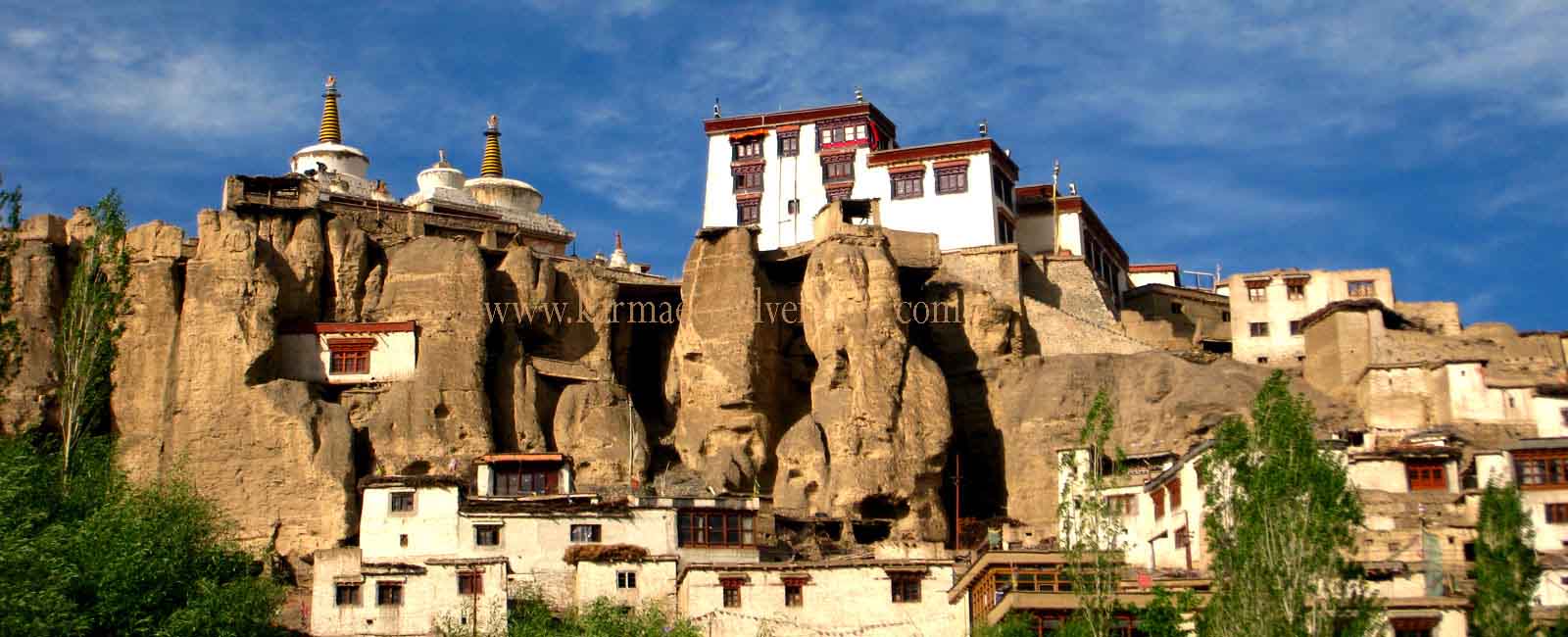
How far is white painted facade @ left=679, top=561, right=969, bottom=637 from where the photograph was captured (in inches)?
2446

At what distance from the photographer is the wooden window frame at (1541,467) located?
64125 mm

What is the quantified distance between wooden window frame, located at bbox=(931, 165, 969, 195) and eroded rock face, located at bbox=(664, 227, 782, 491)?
1387 centimetres

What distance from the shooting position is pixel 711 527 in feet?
218

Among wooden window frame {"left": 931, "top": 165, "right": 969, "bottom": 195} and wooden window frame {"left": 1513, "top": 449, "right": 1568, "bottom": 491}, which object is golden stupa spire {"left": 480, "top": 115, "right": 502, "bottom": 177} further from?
wooden window frame {"left": 1513, "top": 449, "right": 1568, "bottom": 491}

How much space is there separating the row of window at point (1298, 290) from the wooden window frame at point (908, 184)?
15.7m

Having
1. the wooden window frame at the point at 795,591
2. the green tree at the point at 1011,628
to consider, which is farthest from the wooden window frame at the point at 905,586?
the green tree at the point at 1011,628

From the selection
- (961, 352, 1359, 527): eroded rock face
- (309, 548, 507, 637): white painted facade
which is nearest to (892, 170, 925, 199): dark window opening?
(961, 352, 1359, 527): eroded rock face

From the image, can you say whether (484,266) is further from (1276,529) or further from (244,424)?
(1276,529)

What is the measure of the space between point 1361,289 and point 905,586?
111 feet

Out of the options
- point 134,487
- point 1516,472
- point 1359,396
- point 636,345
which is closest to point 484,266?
point 636,345

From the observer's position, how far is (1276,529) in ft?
169

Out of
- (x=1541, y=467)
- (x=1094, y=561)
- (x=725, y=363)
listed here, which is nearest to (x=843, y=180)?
(x=725, y=363)

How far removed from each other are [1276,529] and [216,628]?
28.5 metres

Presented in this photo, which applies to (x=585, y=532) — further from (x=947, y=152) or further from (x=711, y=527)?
(x=947, y=152)
